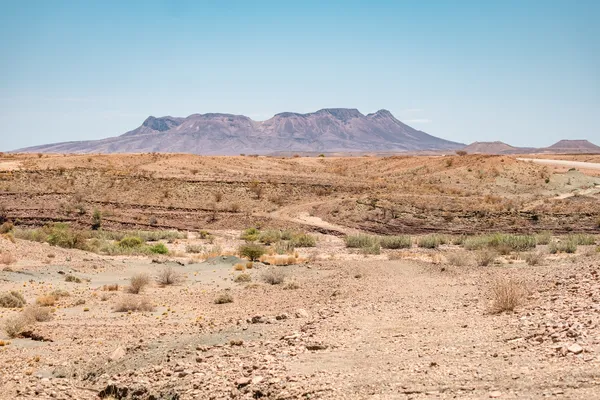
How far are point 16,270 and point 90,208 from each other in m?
23.2

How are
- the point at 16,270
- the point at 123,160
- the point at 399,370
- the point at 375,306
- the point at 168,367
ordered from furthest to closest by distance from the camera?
1. the point at 123,160
2. the point at 16,270
3. the point at 375,306
4. the point at 168,367
5. the point at 399,370

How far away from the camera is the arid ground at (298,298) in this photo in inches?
415

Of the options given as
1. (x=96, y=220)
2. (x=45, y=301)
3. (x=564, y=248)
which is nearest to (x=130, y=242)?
(x=96, y=220)

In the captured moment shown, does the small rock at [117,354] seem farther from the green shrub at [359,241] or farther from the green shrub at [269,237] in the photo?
the green shrub at [269,237]

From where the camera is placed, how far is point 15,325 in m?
15.9

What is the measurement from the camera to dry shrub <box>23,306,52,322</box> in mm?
16672

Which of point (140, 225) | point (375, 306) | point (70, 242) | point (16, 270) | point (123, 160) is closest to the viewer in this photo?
point (375, 306)

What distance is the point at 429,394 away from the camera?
30.7 ft

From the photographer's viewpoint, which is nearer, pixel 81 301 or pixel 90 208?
pixel 81 301

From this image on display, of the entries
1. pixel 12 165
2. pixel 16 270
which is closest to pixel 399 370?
pixel 16 270

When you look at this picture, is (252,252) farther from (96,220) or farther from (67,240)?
(96,220)

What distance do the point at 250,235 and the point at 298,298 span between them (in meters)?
19.3

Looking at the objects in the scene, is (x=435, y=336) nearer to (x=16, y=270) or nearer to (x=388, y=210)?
(x=16, y=270)

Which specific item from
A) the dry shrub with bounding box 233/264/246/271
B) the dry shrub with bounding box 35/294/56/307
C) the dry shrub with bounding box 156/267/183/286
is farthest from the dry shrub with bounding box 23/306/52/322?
the dry shrub with bounding box 233/264/246/271
